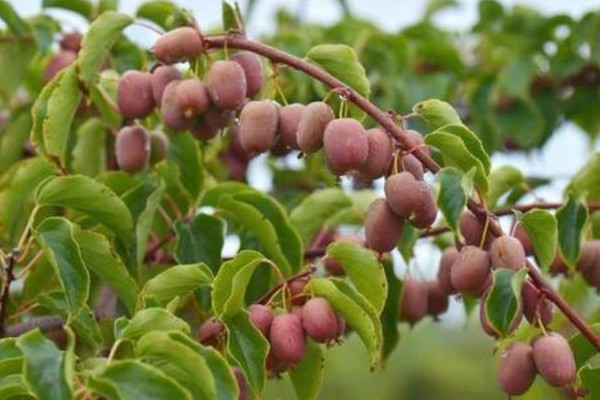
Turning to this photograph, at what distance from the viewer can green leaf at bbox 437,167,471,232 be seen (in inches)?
44.7

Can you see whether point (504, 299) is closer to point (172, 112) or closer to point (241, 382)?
point (241, 382)

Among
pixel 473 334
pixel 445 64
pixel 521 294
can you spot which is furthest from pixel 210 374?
pixel 473 334

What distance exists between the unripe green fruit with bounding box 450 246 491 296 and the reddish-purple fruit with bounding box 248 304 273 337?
0.15m

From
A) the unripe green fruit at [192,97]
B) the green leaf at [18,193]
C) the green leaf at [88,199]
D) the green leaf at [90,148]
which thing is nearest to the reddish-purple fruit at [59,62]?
the green leaf at [90,148]

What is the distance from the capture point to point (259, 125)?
1224 millimetres

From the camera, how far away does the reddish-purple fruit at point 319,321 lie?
119 centimetres

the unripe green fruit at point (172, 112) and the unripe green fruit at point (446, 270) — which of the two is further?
the unripe green fruit at point (446, 270)

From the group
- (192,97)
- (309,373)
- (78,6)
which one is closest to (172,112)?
(192,97)

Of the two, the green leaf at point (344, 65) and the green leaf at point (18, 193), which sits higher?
the green leaf at point (344, 65)

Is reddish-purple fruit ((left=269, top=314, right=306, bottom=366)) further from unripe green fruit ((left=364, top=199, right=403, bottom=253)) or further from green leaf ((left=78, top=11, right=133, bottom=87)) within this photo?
green leaf ((left=78, top=11, right=133, bottom=87))

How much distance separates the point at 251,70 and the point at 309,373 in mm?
273

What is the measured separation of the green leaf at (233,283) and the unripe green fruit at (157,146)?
38 centimetres

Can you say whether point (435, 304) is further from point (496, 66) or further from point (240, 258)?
point (496, 66)

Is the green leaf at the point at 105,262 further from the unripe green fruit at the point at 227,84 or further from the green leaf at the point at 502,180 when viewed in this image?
the green leaf at the point at 502,180
